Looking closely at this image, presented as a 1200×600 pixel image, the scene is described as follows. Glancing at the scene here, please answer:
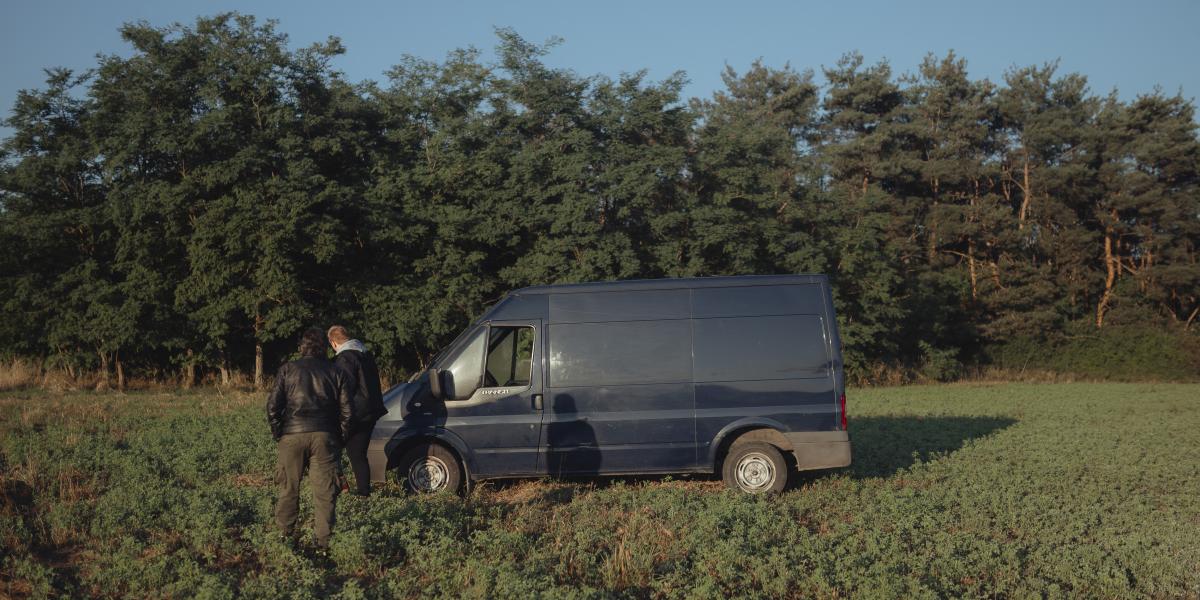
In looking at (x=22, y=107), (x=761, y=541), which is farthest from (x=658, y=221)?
(x=761, y=541)

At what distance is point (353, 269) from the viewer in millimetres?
30000

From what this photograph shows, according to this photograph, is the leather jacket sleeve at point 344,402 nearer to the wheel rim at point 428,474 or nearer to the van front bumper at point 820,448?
the wheel rim at point 428,474

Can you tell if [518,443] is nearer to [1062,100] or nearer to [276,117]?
[276,117]

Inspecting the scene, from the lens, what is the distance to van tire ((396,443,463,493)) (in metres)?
9.97

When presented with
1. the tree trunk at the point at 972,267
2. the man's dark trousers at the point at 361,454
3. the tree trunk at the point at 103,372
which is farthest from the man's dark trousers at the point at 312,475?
the tree trunk at the point at 972,267

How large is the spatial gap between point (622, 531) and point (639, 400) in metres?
2.23

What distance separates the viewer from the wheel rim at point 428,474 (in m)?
9.98

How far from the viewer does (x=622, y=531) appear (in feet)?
25.9

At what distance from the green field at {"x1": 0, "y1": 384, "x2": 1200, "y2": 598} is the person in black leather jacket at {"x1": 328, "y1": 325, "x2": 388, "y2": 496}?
17.6 inches

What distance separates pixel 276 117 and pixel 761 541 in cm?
2467

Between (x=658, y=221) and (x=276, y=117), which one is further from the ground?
(x=276, y=117)

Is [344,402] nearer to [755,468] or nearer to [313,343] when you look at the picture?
[313,343]

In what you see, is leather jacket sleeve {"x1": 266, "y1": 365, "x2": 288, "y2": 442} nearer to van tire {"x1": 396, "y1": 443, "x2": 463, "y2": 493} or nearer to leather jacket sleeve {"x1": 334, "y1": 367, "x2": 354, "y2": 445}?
leather jacket sleeve {"x1": 334, "y1": 367, "x2": 354, "y2": 445}

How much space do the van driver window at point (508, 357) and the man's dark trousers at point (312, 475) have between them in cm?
277
